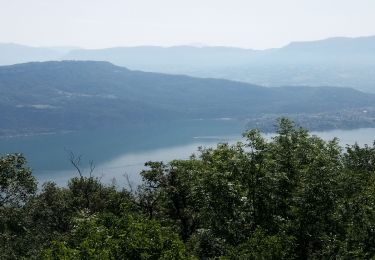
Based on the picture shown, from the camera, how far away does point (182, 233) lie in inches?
2044

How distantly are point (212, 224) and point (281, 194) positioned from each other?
6.68m

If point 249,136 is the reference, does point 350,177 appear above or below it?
below

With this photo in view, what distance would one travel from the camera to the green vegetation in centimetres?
2488

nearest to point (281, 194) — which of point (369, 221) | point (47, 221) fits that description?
point (369, 221)

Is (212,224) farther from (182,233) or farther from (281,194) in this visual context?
(182,233)

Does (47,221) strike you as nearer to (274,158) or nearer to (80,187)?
(80,187)

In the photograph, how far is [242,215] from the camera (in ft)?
102

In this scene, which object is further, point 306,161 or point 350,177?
point 306,161

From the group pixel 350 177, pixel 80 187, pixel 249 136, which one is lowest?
pixel 80 187

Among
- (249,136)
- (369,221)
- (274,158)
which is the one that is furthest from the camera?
(274,158)

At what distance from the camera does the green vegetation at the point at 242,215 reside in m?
24.9

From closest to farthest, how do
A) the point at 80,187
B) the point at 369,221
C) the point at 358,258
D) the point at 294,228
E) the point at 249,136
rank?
1. the point at 358,258
2. the point at 369,221
3. the point at 294,228
4. the point at 249,136
5. the point at 80,187

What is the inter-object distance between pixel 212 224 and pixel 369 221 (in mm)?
10685

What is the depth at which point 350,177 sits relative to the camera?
3578cm
